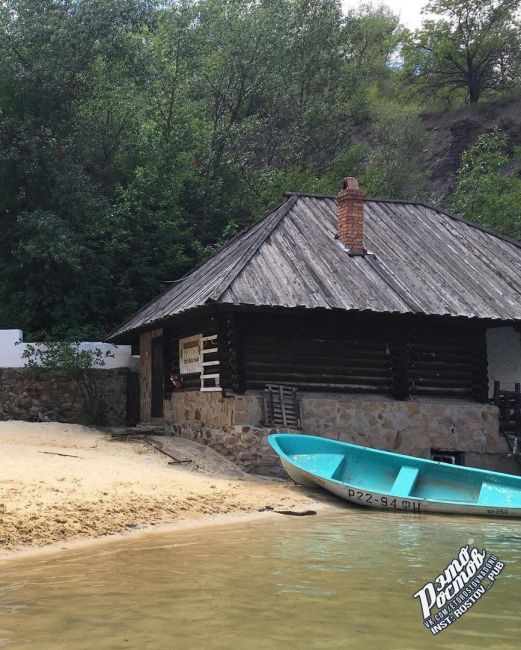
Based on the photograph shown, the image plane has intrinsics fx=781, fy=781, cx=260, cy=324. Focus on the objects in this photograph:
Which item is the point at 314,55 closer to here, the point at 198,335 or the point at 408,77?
the point at 408,77

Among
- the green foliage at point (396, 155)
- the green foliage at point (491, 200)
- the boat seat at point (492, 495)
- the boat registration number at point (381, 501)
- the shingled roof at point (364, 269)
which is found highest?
the green foliage at point (396, 155)

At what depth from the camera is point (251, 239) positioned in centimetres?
1642

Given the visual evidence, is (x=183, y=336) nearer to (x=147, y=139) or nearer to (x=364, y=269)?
(x=364, y=269)

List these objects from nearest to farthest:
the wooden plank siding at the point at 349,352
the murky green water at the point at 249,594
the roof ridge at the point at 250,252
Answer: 1. the murky green water at the point at 249,594
2. the roof ridge at the point at 250,252
3. the wooden plank siding at the point at 349,352

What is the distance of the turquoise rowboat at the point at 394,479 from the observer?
10320 millimetres

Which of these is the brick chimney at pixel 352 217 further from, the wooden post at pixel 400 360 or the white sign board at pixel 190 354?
the white sign board at pixel 190 354

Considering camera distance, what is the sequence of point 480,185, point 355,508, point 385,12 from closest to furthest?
1. point 355,508
2. point 480,185
3. point 385,12

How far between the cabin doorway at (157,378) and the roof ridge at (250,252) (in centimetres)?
392

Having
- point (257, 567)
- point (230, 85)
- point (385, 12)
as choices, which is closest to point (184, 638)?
point (257, 567)

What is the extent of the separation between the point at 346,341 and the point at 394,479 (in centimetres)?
346

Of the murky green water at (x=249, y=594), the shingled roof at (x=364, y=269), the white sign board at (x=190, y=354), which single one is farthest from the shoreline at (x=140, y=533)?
the white sign board at (x=190, y=354)

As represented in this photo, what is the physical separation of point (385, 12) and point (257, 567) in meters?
52.3

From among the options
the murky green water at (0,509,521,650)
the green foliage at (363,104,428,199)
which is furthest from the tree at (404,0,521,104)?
the murky green water at (0,509,521,650)

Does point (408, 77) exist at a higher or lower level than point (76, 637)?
higher
